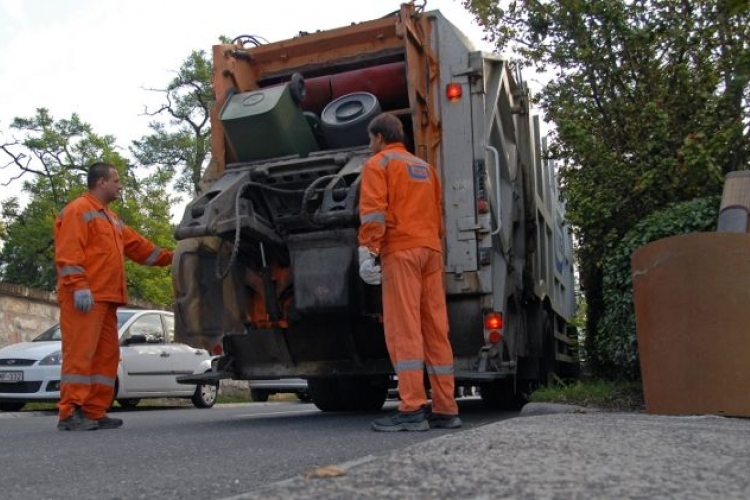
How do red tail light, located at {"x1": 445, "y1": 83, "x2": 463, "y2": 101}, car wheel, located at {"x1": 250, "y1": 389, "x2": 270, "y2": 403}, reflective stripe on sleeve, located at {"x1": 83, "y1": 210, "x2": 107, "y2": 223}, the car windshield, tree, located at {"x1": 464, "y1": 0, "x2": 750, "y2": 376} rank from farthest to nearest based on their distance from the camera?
car wheel, located at {"x1": 250, "y1": 389, "x2": 270, "y2": 403} < the car windshield < tree, located at {"x1": 464, "y1": 0, "x2": 750, "y2": 376} < red tail light, located at {"x1": 445, "y1": 83, "x2": 463, "y2": 101} < reflective stripe on sleeve, located at {"x1": 83, "y1": 210, "x2": 107, "y2": 223}

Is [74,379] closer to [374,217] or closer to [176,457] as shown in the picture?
[176,457]

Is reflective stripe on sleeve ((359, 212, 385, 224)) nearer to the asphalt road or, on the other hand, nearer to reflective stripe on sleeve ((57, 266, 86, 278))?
the asphalt road

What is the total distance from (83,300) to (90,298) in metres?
0.05

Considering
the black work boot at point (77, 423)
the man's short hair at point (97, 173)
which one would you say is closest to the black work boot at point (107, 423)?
the black work boot at point (77, 423)

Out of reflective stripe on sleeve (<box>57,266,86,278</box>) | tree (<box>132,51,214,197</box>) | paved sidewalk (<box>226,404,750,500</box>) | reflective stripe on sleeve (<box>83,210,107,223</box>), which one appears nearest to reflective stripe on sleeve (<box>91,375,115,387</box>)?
reflective stripe on sleeve (<box>57,266,86,278</box>)

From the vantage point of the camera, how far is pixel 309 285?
5.85 metres

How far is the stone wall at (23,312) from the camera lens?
47.4ft

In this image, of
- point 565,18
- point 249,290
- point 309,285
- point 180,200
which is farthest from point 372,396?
point 180,200

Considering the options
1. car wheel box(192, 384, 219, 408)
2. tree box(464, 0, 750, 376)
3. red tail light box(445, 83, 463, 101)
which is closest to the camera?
red tail light box(445, 83, 463, 101)

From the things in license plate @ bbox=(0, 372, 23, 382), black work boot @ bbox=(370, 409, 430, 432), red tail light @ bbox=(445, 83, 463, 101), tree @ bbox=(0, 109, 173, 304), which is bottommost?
black work boot @ bbox=(370, 409, 430, 432)

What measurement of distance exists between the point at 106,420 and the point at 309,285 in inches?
69.2

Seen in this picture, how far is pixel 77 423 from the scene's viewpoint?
597 cm

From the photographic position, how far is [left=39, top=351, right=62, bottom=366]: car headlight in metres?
10.3

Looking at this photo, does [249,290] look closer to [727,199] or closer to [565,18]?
[727,199]
